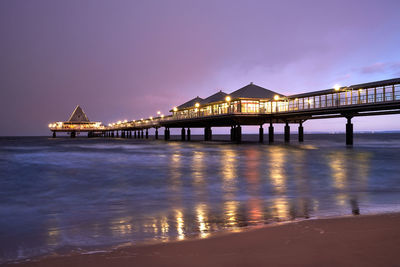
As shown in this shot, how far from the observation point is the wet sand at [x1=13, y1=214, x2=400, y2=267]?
13.1 ft

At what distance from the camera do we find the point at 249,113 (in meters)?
46.2

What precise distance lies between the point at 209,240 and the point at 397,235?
309 centimetres

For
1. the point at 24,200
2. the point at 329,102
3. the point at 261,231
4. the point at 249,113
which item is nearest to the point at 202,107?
the point at 249,113

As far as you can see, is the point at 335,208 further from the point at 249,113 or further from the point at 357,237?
the point at 249,113

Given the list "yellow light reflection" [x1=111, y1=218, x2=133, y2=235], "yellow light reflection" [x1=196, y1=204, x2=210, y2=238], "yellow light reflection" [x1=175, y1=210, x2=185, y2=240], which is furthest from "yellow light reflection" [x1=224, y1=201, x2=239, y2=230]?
"yellow light reflection" [x1=111, y1=218, x2=133, y2=235]

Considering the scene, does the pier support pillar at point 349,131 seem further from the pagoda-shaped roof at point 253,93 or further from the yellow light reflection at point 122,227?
the yellow light reflection at point 122,227

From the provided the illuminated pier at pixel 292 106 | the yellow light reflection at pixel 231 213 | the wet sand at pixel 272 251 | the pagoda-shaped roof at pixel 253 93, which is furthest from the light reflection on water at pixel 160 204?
the pagoda-shaped roof at pixel 253 93

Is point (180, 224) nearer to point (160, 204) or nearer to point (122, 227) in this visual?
point (122, 227)

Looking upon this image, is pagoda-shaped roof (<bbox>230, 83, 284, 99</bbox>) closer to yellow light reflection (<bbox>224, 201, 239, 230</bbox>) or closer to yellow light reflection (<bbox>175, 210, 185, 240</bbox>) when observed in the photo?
yellow light reflection (<bbox>224, 201, 239, 230</bbox>)

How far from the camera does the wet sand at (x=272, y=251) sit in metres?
4.00

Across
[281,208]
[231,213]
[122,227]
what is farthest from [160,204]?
[281,208]

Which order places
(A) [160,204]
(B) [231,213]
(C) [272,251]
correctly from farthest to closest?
(A) [160,204] < (B) [231,213] < (C) [272,251]

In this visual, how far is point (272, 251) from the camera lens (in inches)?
172

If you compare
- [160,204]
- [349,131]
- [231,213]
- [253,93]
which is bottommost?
[160,204]
